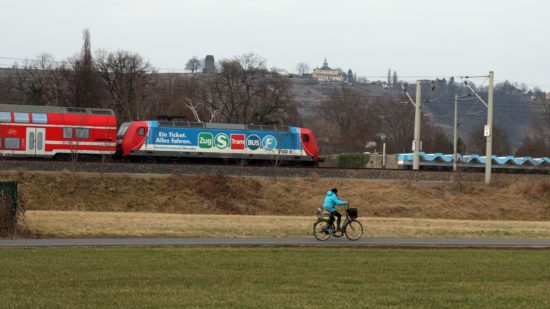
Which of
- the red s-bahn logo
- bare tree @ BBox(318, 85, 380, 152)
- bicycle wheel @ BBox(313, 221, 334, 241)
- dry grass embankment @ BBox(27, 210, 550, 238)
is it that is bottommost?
dry grass embankment @ BBox(27, 210, 550, 238)

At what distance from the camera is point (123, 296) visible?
13.5m

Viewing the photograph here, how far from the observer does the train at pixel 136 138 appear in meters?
49.1

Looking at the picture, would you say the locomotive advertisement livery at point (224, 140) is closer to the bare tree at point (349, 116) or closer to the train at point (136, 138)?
the train at point (136, 138)

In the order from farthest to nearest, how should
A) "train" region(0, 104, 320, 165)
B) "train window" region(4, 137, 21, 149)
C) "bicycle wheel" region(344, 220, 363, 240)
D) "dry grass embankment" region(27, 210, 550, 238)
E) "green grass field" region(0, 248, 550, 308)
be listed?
"train" region(0, 104, 320, 165), "train window" region(4, 137, 21, 149), "dry grass embankment" region(27, 210, 550, 238), "bicycle wheel" region(344, 220, 363, 240), "green grass field" region(0, 248, 550, 308)

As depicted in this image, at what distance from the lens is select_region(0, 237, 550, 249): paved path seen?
2338 centimetres

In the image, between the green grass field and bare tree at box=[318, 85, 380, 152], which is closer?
the green grass field

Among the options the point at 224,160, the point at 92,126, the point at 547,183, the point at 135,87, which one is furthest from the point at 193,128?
the point at 135,87

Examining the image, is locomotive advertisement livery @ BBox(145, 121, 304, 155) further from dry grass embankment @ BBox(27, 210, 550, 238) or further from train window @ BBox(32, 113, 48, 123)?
dry grass embankment @ BBox(27, 210, 550, 238)

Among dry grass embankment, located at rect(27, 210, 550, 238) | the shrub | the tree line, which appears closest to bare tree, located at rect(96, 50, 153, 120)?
the tree line

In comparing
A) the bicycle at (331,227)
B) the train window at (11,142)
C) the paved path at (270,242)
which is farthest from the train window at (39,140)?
the bicycle at (331,227)

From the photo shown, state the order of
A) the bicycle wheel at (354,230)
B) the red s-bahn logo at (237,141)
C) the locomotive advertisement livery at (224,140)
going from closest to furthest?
the bicycle wheel at (354,230), the locomotive advertisement livery at (224,140), the red s-bahn logo at (237,141)

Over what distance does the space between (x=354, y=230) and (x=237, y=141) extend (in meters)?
29.0

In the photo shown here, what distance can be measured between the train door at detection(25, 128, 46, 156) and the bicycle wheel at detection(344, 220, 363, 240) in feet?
91.0

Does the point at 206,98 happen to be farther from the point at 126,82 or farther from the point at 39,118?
the point at 39,118
